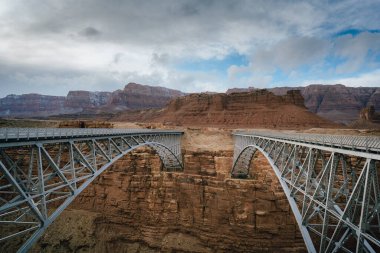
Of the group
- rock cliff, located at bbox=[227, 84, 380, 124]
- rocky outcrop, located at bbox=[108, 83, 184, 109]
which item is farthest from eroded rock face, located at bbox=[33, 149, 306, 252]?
rocky outcrop, located at bbox=[108, 83, 184, 109]

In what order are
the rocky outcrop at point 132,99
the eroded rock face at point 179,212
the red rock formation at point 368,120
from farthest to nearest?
1. the rocky outcrop at point 132,99
2. the red rock formation at point 368,120
3. the eroded rock face at point 179,212

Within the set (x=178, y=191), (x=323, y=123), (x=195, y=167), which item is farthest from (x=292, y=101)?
(x=178, y=191)

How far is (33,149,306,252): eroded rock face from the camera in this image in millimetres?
30234

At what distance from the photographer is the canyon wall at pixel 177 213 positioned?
99.2 ft

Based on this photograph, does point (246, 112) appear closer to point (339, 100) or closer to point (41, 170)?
point (41, 170)

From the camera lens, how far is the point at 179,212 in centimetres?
3438

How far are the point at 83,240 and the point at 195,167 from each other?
19471mm

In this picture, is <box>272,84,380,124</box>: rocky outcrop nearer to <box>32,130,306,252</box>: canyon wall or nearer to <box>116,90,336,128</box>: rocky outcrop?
<box>116,90,336,128</box>: rocky outcrop

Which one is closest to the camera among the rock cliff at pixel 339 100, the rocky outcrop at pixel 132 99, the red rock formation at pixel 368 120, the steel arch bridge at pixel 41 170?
the steel arch bridge at pixel 41 170

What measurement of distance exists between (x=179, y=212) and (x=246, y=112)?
63802 mm

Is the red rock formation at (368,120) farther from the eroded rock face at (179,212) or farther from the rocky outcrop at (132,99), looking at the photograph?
the rocky outcrop at (132,99)

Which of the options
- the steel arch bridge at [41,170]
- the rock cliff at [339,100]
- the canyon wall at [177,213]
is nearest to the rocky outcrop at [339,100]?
the rock cliff at [339,100]

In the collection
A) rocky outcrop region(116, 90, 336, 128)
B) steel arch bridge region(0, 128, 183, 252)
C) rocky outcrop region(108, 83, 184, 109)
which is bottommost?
steel arch bridge region(0, 128, 183, 252)

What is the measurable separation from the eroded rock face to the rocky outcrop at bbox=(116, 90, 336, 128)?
1953 inches
